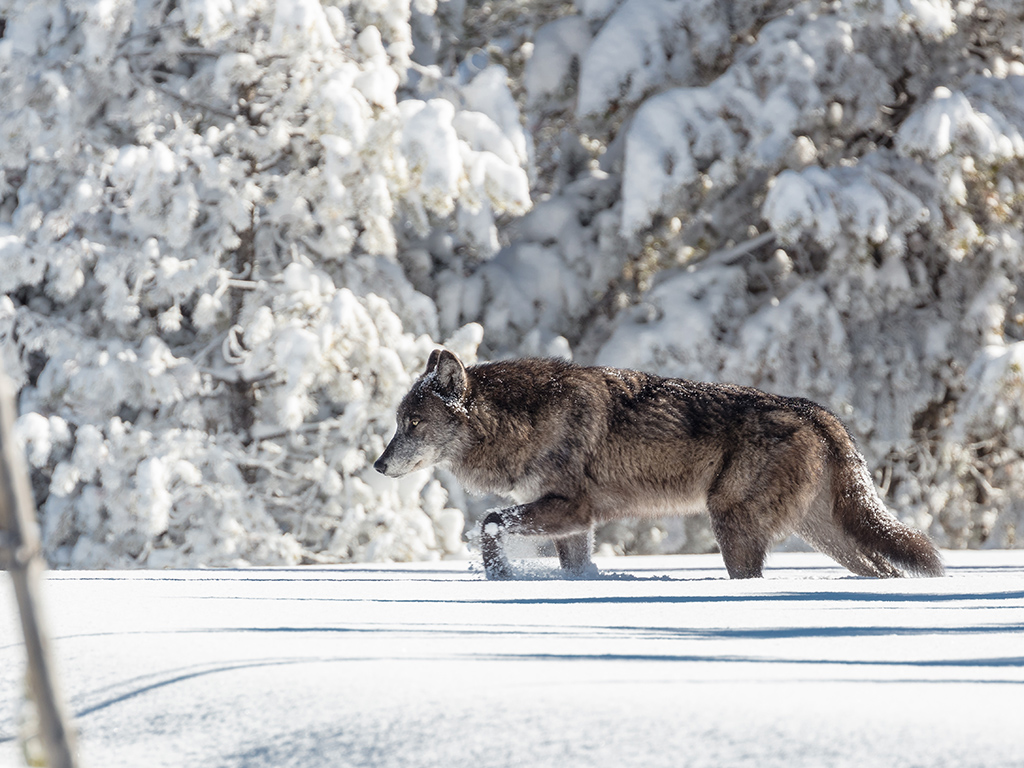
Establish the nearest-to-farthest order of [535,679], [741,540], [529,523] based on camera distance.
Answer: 1. [535,679]
2. [741,540]
3. [529,523]

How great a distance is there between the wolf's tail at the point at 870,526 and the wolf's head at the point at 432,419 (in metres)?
1.88

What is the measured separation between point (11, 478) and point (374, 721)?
1.10m

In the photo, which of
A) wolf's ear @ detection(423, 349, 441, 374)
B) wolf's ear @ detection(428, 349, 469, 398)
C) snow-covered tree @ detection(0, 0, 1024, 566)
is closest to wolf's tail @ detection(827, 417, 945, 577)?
wolf's ear @ detection(428, 349, 469, 398)

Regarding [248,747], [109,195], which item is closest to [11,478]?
[248,747]

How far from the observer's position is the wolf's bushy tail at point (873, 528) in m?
5.39

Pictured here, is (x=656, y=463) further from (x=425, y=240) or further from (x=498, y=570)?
(x=425, y=240)

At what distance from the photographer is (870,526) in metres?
5.45

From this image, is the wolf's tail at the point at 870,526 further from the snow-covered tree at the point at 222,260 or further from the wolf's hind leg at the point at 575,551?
the snow-covered tree at the point at 222,260

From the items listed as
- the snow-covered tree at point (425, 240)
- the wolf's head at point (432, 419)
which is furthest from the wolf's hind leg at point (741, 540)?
the snow-covered tree at point (425, 240)

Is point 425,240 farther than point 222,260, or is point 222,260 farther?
point 425,240

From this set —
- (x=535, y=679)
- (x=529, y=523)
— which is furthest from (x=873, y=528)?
(x=535, y=679)

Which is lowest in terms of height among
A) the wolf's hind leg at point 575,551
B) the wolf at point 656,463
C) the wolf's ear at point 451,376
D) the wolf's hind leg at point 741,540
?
the wolf's hind leg at point 575,551

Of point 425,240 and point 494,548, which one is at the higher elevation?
point 425,240

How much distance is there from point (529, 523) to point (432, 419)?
902 millimetres
